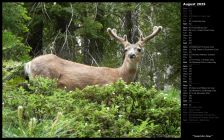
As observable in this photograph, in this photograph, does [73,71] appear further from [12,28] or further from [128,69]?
[12,28]

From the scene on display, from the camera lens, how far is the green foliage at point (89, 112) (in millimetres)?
7090

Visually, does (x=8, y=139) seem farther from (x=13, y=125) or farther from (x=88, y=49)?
(x=88, y=49)

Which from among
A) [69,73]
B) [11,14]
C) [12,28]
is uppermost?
[11,14]

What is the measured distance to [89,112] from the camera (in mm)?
7672

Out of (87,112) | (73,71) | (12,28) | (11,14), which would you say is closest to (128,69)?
(73,71)

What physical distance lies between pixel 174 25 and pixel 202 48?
559 cm

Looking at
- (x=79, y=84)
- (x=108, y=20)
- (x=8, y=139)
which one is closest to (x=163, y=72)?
(x=108, y=20)

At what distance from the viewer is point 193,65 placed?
284 inches

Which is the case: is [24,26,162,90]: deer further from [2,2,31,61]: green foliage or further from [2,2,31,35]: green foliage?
[2,2,31,35]: green foliage

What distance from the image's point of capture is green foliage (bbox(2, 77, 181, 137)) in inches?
279

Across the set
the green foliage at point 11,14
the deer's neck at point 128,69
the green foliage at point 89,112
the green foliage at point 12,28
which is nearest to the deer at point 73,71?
the deer's neck at point 128,69

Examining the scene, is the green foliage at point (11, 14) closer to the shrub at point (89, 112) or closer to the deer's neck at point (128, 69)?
the shrub at point (89, 112)

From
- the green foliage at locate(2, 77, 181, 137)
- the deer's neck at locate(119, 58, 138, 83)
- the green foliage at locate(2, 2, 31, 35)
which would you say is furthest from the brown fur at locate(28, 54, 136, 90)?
the green foliage at locate(2, 77, 181, 137)

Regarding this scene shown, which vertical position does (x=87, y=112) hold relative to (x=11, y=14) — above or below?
below
